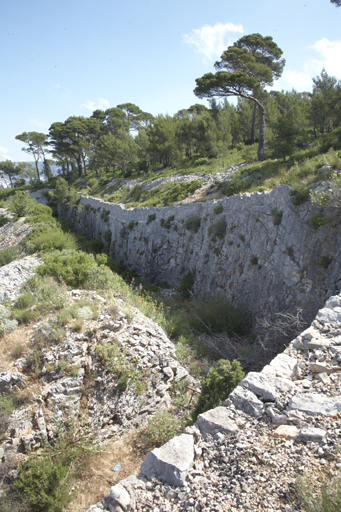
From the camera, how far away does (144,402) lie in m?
6.29

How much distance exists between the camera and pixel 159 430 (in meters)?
5.34

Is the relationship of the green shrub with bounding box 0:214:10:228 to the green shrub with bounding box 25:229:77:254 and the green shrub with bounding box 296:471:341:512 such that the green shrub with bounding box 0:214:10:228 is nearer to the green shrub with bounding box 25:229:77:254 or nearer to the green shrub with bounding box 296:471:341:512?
the green shrub with bounding box 25:229:77:254

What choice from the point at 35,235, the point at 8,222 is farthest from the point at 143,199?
the point at 8,222

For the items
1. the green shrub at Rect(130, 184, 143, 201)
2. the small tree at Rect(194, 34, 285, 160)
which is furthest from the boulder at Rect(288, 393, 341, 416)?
the green shrub at Rect(130, 184, 143, 201)

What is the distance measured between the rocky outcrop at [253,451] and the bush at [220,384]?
0.68 m

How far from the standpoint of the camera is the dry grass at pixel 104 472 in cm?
452

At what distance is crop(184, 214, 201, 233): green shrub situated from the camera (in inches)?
546

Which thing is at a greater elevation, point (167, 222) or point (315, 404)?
point (167, 222)

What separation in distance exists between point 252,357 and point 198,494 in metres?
4.13

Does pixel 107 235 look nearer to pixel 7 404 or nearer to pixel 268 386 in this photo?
pixel 7 404

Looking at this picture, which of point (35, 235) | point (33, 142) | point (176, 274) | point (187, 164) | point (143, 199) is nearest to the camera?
point (176, 274)

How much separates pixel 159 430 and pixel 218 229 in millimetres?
8191

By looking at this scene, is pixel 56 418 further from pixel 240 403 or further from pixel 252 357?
pixel 252 357

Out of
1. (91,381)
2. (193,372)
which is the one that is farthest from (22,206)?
(193,372)
